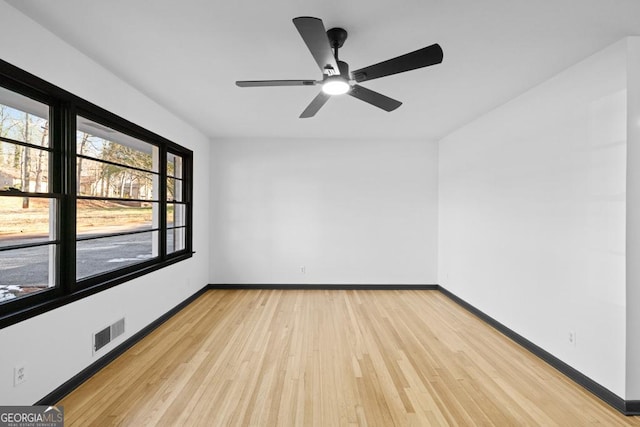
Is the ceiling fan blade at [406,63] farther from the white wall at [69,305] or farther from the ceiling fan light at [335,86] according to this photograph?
the white wall at [69,305]

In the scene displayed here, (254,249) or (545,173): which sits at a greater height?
(545,173)

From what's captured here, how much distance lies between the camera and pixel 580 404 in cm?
221

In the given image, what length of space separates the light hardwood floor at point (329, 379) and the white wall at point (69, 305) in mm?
254

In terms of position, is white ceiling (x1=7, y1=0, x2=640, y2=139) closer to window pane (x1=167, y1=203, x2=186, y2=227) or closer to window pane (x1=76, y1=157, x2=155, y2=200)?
window pane (x1=76, y1=157, x2=155, y2=200)

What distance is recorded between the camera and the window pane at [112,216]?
2.71m

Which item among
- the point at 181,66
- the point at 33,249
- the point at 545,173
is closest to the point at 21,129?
the point at 33,249

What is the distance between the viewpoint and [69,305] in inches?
90.3

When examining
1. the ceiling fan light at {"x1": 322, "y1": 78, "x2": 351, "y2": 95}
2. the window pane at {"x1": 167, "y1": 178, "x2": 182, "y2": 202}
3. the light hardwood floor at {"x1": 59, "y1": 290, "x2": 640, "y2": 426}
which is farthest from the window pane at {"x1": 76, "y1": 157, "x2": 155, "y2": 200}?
the ceiling fan light at {"x1": 322, "y1": 78, "x2": 351, "y2": 95}

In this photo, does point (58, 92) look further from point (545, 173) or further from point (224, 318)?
point (545, 173)

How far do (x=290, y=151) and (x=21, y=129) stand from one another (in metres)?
3.57

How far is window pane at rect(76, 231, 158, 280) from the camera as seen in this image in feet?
8.93

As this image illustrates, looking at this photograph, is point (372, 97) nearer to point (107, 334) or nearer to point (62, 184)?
point (62, 184)

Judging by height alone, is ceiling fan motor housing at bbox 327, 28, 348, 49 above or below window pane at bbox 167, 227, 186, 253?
above

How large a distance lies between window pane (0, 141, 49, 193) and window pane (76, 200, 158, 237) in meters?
0.43
